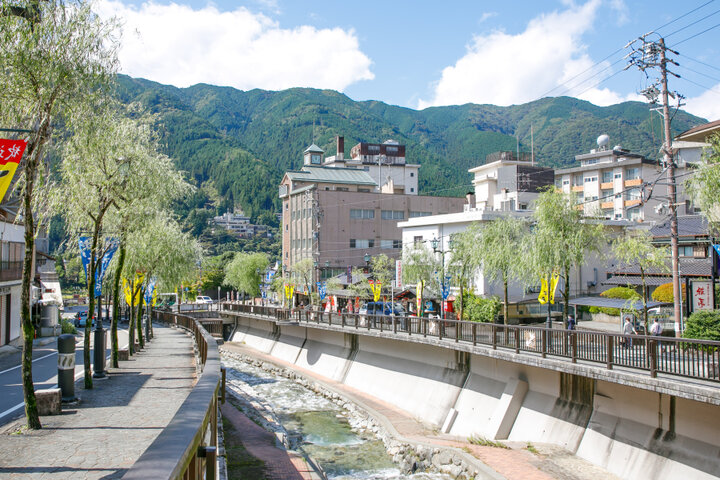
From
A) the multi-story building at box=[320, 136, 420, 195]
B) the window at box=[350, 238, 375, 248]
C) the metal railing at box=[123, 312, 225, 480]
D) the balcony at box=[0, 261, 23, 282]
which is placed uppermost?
the multi-story building at box=[320, 136, 420, 195]

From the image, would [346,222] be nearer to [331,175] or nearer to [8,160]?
[331,175]

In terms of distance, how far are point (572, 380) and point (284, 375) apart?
2549cm

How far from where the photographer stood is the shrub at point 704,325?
1873cm

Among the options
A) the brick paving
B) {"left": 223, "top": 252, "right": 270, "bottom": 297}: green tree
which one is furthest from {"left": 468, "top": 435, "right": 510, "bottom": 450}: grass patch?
{"left": 223, "top": 252, "right": 270, "bottom": 297}: green tree

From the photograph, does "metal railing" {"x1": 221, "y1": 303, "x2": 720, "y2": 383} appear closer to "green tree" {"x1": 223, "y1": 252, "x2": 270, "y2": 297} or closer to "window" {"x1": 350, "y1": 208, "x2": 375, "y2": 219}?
"window" {"x1": 350, "y1": 208, "x2": 375, "y2": 219}

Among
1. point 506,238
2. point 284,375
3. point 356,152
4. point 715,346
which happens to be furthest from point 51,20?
point 356,152

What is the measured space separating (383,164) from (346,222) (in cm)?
4163

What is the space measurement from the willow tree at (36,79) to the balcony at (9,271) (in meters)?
24.4

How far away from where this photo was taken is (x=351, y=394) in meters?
30.8

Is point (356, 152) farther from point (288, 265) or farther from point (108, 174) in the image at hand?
point (108, 174)

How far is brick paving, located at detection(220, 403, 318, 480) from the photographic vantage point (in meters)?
13.9

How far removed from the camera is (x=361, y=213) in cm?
7081

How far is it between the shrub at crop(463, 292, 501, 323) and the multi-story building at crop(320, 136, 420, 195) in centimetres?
4914

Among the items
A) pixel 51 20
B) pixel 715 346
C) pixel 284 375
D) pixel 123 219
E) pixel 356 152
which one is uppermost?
pixel 356 152
